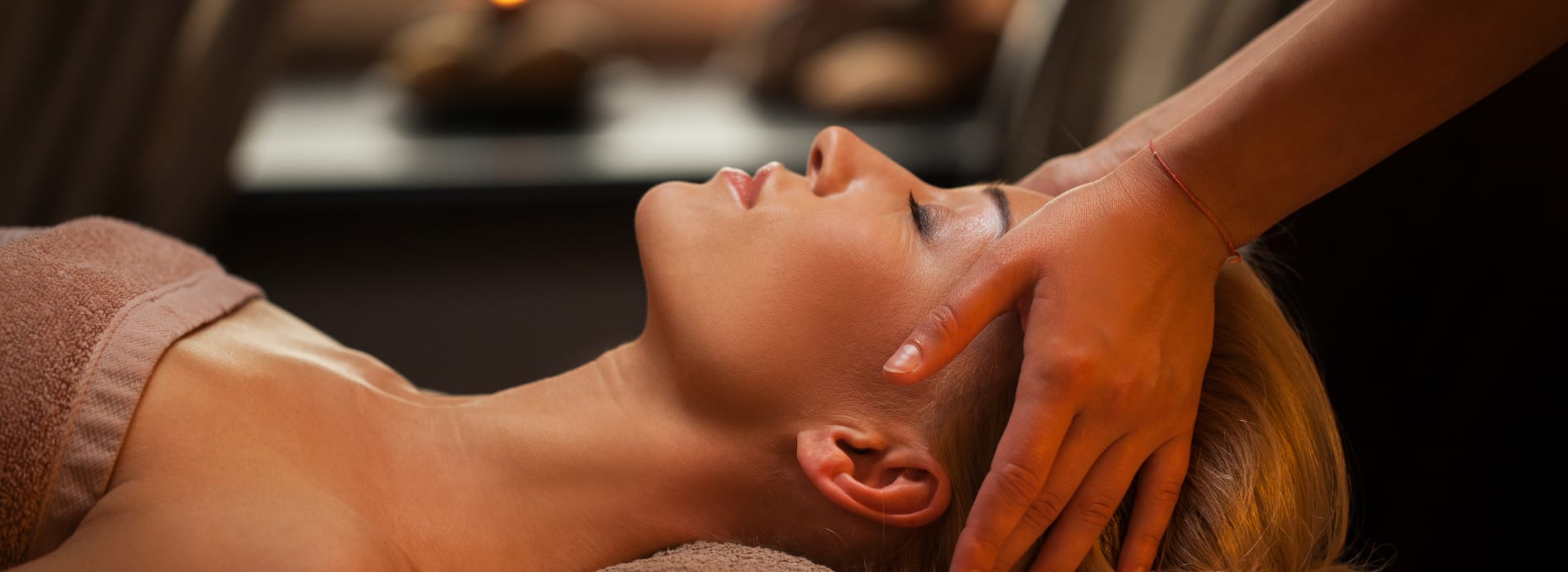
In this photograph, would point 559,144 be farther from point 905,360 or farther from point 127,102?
point 905,360

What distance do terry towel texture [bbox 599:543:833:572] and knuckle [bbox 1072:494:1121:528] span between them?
0.68ft

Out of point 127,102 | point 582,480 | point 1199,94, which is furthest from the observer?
point 127,102

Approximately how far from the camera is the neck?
38.4 inches

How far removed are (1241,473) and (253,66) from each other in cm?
186

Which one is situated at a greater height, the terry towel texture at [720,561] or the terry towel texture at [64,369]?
the terry towel texture at [64,369]

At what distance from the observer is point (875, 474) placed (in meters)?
0.97

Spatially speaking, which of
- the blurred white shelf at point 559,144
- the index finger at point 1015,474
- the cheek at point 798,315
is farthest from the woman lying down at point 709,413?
the blurred white shelf at point 559,144

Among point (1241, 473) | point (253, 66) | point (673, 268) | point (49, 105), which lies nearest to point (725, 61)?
point (253, 66)

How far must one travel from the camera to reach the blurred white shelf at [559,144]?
2.24m

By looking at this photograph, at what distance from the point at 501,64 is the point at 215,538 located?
1.73 m

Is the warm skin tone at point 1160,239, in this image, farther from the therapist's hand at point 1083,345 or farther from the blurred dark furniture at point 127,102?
the blurred dark furniture at point 127,102

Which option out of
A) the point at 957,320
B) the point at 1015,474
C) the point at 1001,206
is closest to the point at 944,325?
the point at 957,320

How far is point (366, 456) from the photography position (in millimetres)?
962

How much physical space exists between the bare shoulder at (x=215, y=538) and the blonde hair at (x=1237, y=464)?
0.45 meters
